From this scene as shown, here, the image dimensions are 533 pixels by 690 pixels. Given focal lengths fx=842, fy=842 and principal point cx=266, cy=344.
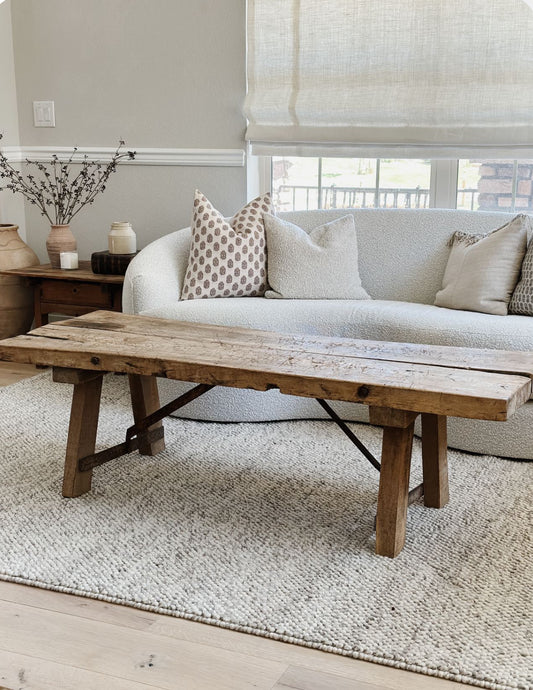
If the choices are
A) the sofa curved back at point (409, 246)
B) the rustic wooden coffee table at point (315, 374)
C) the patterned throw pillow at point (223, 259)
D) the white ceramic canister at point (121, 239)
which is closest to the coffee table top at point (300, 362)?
the rustic wooden coffee table at point (315, 374)

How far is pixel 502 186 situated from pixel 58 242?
7.12ft

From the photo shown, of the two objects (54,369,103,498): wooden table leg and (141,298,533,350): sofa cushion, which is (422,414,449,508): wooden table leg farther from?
(54,369,103,498): wooden table leg

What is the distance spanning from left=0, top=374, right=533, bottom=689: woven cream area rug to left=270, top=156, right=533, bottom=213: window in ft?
4.52

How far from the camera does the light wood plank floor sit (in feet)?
5.54

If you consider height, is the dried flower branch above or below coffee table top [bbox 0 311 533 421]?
above

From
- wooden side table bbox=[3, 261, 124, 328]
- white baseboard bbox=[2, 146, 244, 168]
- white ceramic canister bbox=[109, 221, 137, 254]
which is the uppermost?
white baseboard bbox=[2, 146, 244, 168]

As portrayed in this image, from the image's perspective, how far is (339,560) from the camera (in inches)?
85.9

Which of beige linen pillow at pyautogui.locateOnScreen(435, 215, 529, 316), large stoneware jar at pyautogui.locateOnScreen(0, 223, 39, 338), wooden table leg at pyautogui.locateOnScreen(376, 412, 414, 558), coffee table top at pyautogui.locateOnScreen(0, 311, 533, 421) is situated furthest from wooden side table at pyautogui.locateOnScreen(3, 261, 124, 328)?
wooden table leg at pyautogui.locateOnScreen(376, 412, 414, 558)

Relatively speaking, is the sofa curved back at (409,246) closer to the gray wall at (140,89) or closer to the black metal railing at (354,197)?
the black metal railing at (354,197)

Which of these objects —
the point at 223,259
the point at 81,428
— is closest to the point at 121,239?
the point at 223,259

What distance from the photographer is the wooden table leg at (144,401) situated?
9.29 feet

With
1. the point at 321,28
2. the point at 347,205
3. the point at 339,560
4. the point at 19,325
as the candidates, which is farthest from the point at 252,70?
the point at 339,560

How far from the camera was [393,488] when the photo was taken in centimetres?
215

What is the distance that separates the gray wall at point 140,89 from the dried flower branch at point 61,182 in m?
0.06
